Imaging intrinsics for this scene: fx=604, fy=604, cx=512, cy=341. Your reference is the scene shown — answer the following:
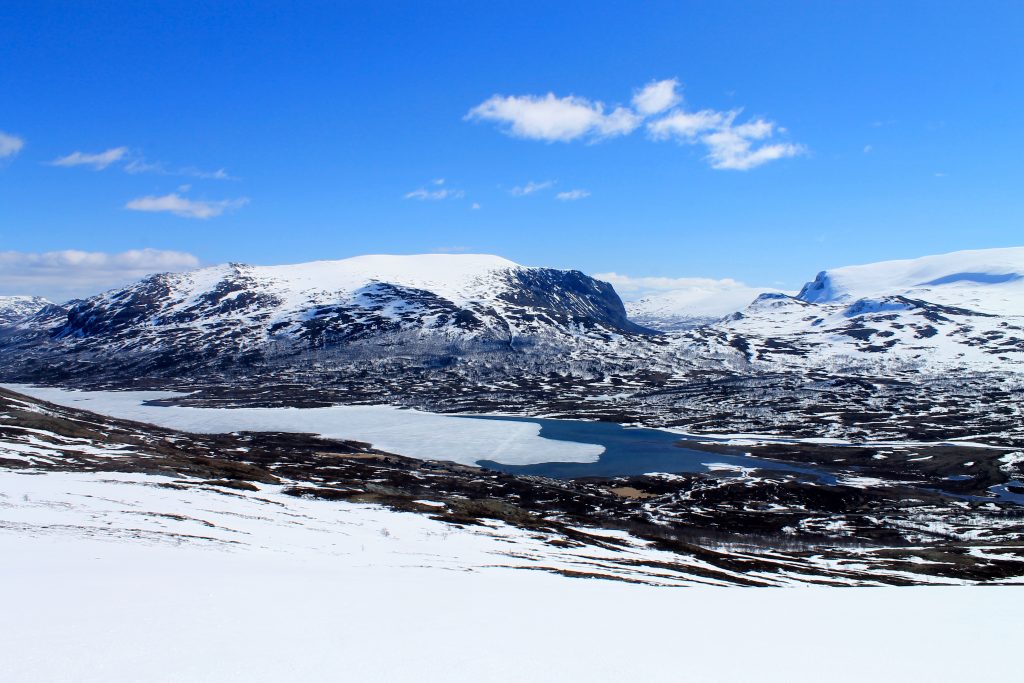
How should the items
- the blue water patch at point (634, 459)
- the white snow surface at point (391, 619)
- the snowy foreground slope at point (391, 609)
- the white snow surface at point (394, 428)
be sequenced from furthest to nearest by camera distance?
1. the white snow surface at point (394, 428)
2. the blue water patch at point (634, 459)
3. the snowy foreground slope at point (391, 609)
4. the white snow surface at point (391, 619)

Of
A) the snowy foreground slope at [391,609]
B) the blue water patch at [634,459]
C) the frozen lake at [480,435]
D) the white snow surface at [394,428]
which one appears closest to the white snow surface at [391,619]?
the snowy foreground slope at [391,609]

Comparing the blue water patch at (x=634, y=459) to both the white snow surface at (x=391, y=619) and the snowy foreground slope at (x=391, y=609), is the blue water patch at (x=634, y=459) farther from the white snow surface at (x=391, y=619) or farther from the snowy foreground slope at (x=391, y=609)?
the white snow surface at (x=391, y=619)

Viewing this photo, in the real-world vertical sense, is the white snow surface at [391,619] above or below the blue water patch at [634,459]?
above

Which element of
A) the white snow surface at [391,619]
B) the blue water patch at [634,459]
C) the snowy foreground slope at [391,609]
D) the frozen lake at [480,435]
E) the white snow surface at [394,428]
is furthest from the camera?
the white snow surface at [394,428]

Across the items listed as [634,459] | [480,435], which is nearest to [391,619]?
[634,459]

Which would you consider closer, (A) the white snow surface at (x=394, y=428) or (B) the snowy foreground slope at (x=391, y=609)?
(B) the snowy foreground slope at (x=391, y=609)

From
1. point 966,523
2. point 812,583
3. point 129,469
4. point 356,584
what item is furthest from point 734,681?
point 966,523

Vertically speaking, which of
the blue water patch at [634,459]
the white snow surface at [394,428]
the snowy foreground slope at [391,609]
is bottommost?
the blue water patch at [634,459]

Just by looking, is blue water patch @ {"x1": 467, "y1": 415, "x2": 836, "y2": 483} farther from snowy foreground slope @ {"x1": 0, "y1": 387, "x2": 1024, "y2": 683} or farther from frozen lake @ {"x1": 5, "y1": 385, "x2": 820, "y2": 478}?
snowy foreground slope @ {"x1": 0, "y1": 387, "x2": 1024, "y2": 683}

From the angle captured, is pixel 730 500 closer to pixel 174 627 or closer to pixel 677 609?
pixel 677 609
